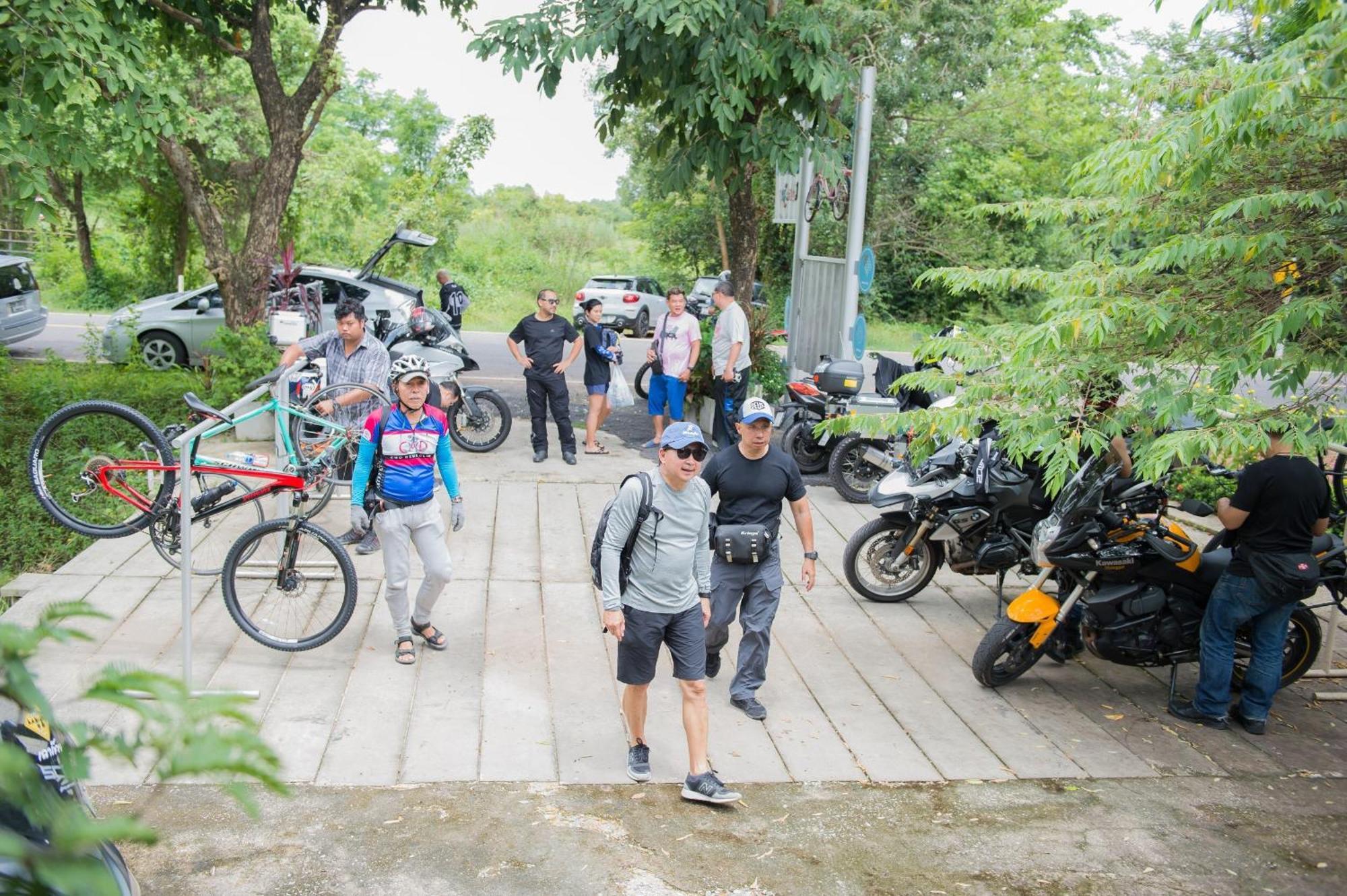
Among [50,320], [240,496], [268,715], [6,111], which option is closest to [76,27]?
[6,111]

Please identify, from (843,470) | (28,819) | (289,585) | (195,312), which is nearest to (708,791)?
(289,585)

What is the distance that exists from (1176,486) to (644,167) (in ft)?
72.1

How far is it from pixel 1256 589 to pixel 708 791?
3360mm

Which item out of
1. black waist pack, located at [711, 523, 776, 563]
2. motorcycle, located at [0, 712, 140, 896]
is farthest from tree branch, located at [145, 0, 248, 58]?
motorcycle, located at [0, 712, 140, 896]

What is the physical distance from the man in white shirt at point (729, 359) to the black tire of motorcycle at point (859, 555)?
294 cm

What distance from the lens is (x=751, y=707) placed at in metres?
6.72

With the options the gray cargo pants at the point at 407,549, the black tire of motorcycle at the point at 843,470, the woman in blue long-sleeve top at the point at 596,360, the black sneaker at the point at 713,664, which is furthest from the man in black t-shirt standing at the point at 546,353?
the black sneaker at the point at 713,664

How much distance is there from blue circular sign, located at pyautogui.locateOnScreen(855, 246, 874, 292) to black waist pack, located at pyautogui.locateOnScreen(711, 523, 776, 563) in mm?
7089

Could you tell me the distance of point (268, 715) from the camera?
6.39 m

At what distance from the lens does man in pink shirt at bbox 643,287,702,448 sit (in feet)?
38.7

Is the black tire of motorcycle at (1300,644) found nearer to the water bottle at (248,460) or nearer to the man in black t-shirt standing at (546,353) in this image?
the water bottle at (248,460)

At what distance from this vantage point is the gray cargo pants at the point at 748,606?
660cm

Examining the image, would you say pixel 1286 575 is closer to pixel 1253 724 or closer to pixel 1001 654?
pixel 1253 724

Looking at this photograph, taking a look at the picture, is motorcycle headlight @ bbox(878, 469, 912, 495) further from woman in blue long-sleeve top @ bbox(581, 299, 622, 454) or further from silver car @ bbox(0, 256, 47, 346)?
silver car @ bbox(0, 256, 47, 346)
